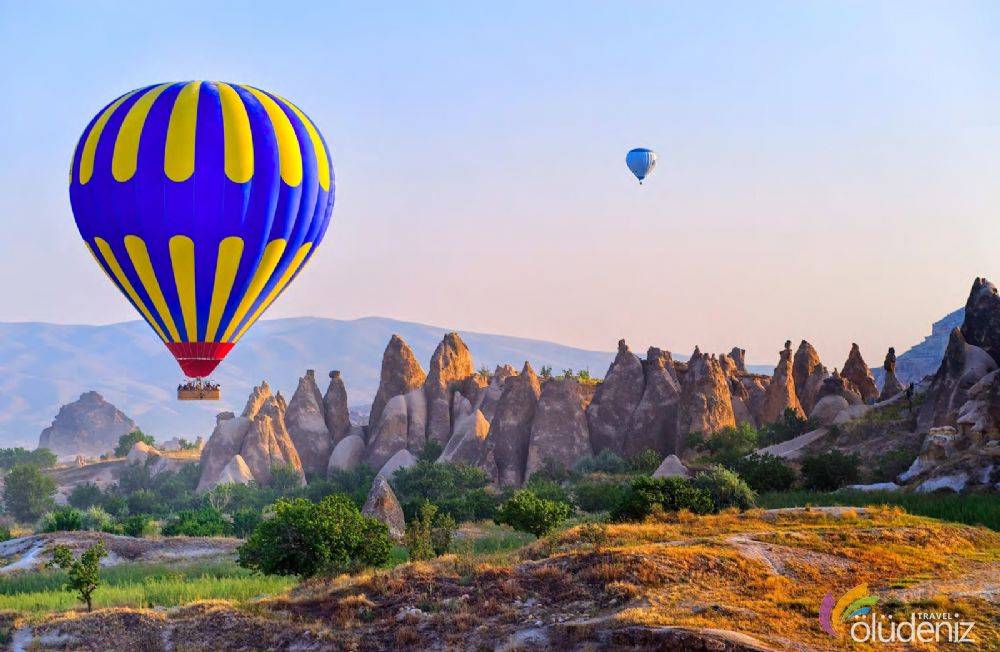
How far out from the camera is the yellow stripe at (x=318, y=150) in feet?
122

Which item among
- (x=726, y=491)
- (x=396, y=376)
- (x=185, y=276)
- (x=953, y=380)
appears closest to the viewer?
(x=185, y=276)

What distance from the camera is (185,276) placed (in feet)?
115

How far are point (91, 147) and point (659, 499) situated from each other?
A: 62.8 feet

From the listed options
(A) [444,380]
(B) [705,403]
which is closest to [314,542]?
(B) [705,403]

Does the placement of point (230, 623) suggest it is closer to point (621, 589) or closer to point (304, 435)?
point (621, 589)

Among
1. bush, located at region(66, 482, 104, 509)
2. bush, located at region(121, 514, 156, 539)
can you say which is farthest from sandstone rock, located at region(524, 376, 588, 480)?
bush, located at region(66, 482, 104, 509)

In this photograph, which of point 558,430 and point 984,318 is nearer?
point 984,318

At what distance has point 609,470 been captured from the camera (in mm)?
54219

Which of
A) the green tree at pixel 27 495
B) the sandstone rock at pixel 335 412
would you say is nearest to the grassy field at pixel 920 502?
the sandstone rock at pixel 335 412

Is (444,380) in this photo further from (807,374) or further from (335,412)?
(807,374)

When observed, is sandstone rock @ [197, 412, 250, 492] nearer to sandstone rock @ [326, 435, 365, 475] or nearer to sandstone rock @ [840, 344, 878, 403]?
sandstone rock @ [326, 435, 365, 475]

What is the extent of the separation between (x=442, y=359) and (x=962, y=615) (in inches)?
1747

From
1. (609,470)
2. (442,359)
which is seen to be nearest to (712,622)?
(609,470)

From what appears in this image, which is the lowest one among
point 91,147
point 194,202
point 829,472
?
point 829,472
